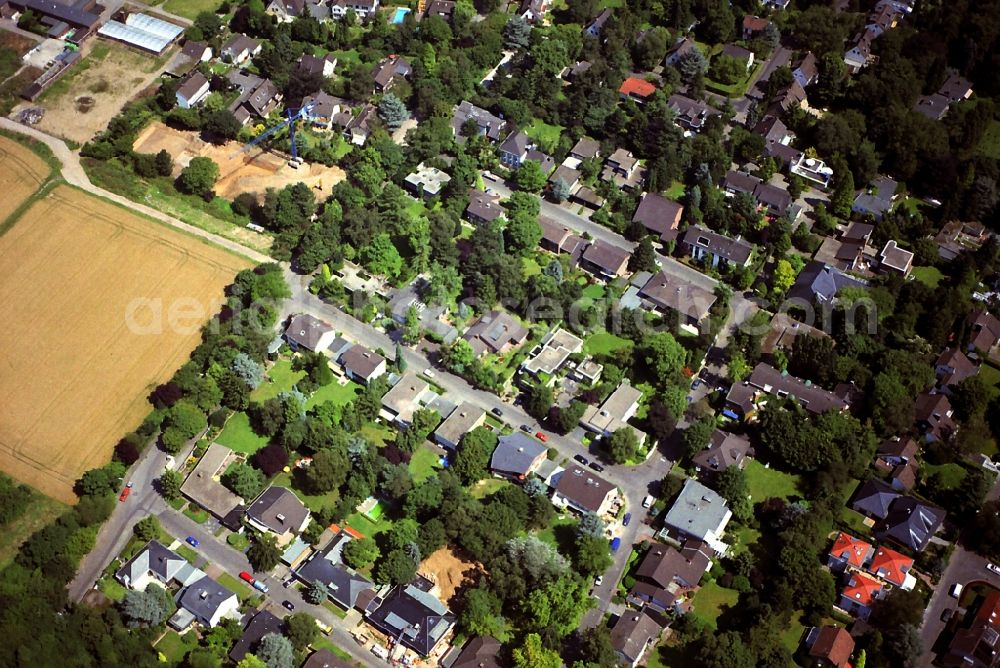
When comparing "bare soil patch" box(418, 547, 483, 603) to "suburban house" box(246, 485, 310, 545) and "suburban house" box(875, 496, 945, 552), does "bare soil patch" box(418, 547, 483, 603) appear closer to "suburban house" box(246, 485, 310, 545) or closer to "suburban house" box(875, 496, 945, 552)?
"suburban house" box(246, 485, 310, 545)

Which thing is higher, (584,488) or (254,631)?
(584,488)

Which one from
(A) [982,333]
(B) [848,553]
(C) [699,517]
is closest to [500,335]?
(C) [699,517]

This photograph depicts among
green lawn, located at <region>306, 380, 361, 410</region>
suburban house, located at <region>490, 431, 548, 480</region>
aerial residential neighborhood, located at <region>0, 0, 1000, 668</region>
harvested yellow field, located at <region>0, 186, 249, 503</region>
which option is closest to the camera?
aerial residential neighborhood, located at <region>0, 0, 1000, 668</region>

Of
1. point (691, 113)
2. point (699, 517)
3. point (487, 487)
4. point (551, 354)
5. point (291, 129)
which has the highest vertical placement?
point (691, 113)

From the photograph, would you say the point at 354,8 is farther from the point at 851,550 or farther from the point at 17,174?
the point at 851,550

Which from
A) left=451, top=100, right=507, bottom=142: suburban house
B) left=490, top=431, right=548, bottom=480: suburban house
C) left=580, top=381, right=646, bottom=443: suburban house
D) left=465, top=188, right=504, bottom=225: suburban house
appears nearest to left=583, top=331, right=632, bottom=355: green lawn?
left=580, top=381, right=646, bottom=443: suburban house

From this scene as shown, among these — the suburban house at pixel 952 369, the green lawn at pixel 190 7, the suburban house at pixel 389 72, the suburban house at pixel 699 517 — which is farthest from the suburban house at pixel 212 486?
the green lawn at pixel 190 7

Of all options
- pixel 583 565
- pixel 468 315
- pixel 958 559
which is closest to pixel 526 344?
pixel 468 315

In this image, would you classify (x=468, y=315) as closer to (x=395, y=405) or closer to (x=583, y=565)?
(x=395, y=405)
